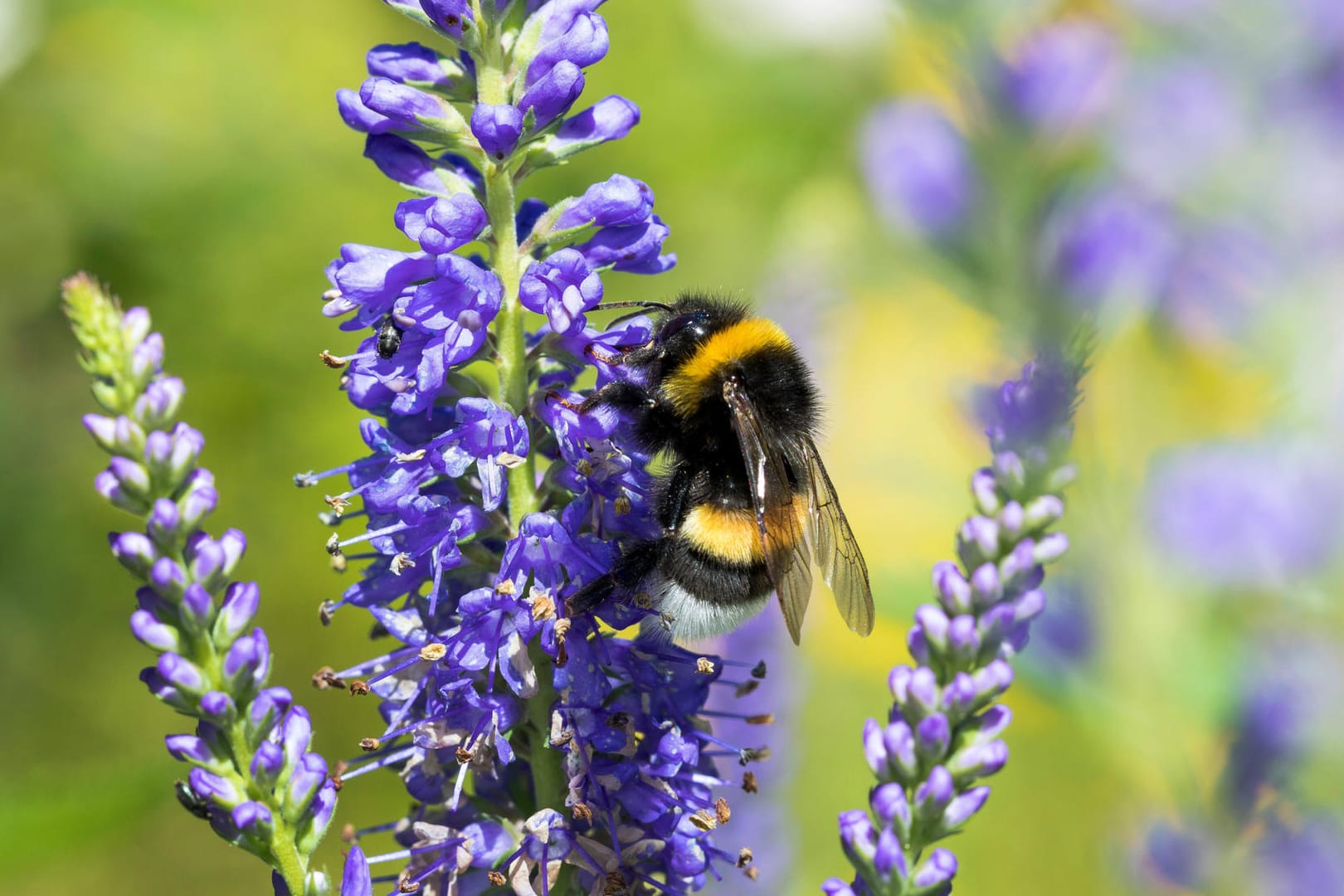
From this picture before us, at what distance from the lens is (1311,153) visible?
430 centimetres

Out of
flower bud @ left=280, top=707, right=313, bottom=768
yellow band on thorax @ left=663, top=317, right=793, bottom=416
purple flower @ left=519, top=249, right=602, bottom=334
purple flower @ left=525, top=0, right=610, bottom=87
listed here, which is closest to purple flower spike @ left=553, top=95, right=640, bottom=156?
purple flower @ left=525, top=0, right=610, bottom=87

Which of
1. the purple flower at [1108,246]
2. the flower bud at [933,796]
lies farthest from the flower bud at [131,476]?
the purple flower at [1108,246]

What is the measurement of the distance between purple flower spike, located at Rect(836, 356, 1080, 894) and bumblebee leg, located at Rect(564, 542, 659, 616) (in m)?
0.51

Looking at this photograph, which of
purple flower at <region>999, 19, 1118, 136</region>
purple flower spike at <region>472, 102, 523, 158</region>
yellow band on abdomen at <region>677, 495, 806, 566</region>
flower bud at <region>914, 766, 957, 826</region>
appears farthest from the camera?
purple flower at <region>999, 19, 1118, 136</region>

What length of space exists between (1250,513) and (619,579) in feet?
9.64

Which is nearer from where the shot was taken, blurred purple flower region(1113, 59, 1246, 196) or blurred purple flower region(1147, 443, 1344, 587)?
blurred purple flower region(1147, 443, 1344, 587)

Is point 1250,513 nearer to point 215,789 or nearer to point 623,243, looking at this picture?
point 623,243

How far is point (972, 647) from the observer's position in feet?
6.38

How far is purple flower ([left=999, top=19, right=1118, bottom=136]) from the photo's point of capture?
3.77 metres

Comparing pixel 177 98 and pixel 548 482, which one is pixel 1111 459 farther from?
pixel 177 98

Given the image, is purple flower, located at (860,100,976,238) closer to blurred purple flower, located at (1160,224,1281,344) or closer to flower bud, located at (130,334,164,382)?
blurred purple flower, located at (1160,224,1281,344)

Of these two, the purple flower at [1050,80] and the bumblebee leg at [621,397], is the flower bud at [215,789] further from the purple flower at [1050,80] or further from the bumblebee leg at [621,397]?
the purple flower at [1050,80]

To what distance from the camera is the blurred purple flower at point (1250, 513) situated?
13.0ft

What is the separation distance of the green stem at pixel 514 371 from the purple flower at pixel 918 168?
2.05 m
